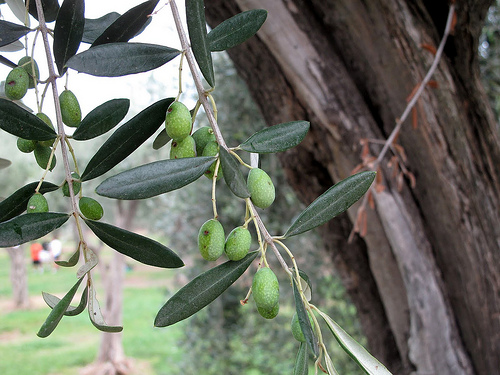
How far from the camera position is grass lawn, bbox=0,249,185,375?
762cm

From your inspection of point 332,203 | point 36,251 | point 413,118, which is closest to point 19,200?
point 332,203

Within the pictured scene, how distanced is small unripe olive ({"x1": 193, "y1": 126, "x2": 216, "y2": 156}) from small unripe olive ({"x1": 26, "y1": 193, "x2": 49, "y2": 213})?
18 cm

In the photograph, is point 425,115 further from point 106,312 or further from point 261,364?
point 106,312

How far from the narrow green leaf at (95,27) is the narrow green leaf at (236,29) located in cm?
20

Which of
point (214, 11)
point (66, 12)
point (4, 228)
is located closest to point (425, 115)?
point (214, 11)

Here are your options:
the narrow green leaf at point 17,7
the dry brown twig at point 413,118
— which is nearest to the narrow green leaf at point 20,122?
the narrow green leaf at point 17,7

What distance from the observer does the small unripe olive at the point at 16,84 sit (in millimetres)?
531

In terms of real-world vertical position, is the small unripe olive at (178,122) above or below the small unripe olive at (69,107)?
below

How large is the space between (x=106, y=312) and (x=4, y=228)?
795cm

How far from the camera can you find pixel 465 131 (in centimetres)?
150

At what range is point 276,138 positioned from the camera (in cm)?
52

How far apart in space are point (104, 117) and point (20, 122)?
0.09m

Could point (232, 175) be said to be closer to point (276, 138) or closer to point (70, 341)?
point (276, 138)

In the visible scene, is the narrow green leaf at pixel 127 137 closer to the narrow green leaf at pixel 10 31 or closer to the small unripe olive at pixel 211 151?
the small unripe olive at pixel 211 151
